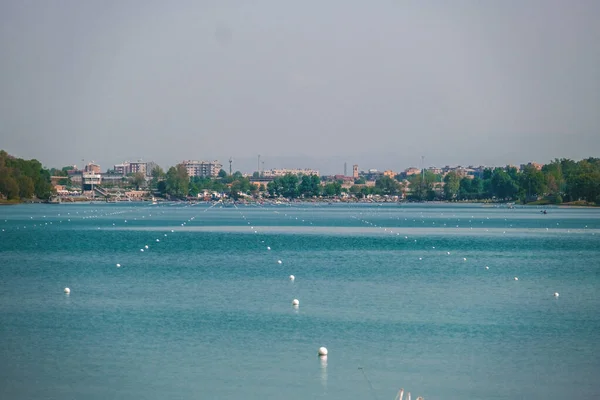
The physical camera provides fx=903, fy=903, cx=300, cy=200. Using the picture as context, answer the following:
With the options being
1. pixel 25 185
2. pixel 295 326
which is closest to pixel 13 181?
pixel 25 185

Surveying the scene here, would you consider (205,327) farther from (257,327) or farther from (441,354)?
(441,354)

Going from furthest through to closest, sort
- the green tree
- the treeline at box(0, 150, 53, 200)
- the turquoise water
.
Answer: the green tree → the treeline at box(0, 150, 53, 200) → the turquoise water

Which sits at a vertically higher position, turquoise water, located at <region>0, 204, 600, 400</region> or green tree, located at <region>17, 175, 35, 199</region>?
green tree, located at <region>17, 175, 35, 199</region>

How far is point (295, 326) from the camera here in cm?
2903

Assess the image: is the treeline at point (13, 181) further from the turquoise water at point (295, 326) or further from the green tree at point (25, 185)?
the turquoise water at point (295, 326)

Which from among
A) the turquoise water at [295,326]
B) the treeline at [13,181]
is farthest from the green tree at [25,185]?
the turquoise water at [295,326]

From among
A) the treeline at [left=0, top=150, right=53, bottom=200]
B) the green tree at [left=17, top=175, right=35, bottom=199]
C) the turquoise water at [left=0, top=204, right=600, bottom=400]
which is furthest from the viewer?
the green tree at [left=17, top=175, right=35, bottom=199]

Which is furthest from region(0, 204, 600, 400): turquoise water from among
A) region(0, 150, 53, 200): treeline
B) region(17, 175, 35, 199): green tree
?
region(17, 175, 35, 199): green tree

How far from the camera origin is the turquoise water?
70.7 ft

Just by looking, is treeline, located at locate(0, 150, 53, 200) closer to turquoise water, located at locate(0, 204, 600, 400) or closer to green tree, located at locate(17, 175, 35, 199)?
green tree, located at locate(17, 175, 35, 199)

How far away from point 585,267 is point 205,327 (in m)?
30.4

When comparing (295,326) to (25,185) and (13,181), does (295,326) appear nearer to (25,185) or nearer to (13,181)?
(13,181)

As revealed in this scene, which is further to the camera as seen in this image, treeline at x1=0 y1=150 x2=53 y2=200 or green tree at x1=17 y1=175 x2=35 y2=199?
green tree at x1=17 y1=175 x2=35 y2=199

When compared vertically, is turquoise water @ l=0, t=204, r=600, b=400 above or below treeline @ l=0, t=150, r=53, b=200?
below
